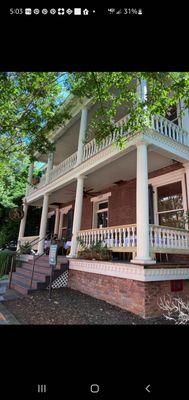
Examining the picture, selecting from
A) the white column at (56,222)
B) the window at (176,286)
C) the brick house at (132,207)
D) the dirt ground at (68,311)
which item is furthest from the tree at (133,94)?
the white column at (56,222)

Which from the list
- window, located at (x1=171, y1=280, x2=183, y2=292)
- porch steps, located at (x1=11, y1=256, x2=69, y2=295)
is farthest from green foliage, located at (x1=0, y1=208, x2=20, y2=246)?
window, located at (x1=171, y1=280, x2=183, y2=292)

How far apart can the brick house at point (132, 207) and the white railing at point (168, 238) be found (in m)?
0.02

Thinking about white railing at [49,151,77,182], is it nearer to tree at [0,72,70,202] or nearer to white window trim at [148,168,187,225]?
tree at [0,72,70,202]

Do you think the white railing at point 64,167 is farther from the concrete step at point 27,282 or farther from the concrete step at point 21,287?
the concrete step at point 21,287

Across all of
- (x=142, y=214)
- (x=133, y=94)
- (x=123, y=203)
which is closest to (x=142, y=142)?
(x=133, y=94)

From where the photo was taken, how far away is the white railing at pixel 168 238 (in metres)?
5.34

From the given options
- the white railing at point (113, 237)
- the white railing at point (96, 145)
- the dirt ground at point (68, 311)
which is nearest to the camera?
the dirt ground at point (68, 311)

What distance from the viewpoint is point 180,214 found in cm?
696
